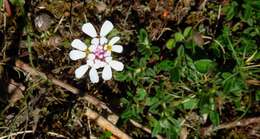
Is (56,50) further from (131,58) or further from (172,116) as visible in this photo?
(172,116)

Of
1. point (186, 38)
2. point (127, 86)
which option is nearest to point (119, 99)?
point (127, 86)

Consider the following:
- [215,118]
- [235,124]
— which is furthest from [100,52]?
[235,124]

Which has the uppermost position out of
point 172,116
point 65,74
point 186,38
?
point 186,38

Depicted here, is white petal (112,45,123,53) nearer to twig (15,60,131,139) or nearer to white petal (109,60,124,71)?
white petal (109,60,124,71)

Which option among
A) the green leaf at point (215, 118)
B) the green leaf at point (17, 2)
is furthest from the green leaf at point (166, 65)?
the green leaf at point (17, 2)

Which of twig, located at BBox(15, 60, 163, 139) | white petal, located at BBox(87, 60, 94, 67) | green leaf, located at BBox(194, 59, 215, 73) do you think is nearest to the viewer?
green leaf, located at BBox(194, 59, 215, 73)

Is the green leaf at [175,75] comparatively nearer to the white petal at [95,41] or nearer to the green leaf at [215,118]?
the green leaf at [215,118]

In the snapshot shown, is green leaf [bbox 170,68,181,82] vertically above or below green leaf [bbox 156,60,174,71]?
below

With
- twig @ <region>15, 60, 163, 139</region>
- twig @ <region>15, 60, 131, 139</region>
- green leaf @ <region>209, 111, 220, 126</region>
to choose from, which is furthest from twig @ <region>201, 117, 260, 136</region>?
twig @ <region>15, 60, 131, 139</region>
